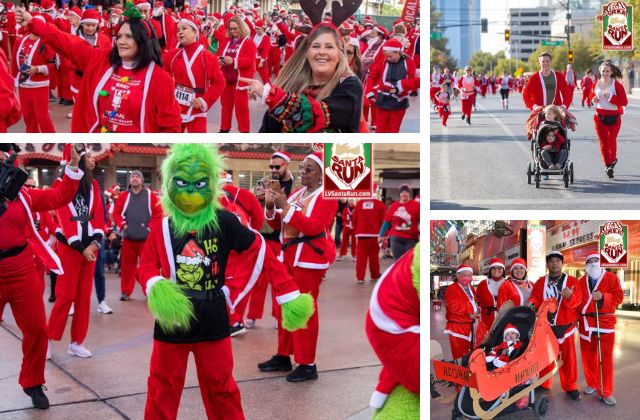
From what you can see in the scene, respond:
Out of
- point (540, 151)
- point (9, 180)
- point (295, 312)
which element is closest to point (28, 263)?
point (9, 180)

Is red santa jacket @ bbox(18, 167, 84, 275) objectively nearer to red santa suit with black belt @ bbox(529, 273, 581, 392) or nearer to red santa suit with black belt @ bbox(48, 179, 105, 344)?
red santa suit with black belt @ bbox(48, 179, 105, 344)

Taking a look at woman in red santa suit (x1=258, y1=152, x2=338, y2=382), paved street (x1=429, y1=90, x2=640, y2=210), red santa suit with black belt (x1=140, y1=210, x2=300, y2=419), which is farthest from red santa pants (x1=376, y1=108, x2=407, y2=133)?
red santa suit with black belt (x1=140, y1=210, x2=300, y2=419)

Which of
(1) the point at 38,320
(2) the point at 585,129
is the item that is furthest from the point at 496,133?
(1) the point at 38,320

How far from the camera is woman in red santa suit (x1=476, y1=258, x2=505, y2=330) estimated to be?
13.8ft

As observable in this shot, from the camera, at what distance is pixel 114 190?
7.36 m

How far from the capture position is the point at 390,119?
5387 mm

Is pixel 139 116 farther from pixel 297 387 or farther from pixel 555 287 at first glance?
pixel 555 287

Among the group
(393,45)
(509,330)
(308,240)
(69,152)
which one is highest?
(393,45)

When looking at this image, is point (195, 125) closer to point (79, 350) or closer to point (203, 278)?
point (79, 350)

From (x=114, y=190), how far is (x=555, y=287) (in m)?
4.46

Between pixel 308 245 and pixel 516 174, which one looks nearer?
pixel 308 245

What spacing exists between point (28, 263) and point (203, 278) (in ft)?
3.60

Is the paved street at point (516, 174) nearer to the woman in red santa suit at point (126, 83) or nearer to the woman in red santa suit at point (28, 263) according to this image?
the woman in red santa suit at point (126, 83)

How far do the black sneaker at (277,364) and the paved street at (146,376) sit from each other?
0.05 meters
